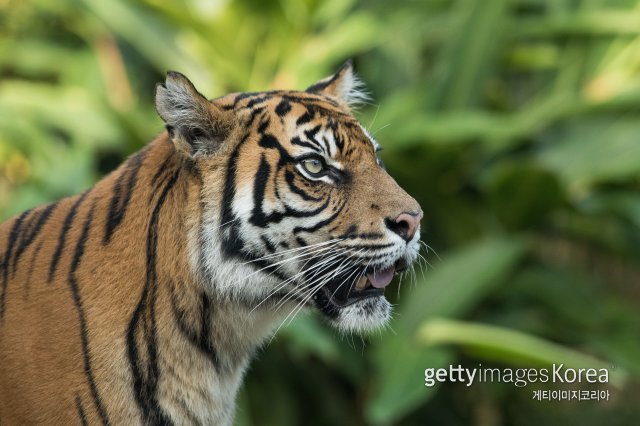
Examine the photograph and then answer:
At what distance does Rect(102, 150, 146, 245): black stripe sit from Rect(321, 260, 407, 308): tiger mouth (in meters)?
0.57

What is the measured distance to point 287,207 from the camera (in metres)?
2.62

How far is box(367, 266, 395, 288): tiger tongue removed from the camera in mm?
2660

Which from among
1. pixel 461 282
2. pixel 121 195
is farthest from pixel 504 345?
pixel 121 195

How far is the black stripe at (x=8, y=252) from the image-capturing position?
2.62 m

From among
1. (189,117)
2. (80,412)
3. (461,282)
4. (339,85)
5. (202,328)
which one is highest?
(461,282)

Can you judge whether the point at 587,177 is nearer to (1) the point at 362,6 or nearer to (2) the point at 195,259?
(1) the point at 362,6

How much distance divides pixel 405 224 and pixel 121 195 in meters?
0.75

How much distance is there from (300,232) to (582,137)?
404 centimetres

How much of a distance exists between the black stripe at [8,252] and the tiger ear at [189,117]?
557 millimetres

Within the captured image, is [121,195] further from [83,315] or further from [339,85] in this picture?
[339,85]

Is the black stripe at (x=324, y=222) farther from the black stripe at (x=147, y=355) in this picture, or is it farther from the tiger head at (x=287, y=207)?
the black stripe at (x=147, y=355)

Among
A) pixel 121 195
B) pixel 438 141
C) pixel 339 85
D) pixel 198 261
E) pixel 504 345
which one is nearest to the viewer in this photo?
pixel 198 261

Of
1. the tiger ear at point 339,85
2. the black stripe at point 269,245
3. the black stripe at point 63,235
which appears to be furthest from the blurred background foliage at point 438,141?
the black stripe at point 269,245

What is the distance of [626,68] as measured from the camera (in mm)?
6645
